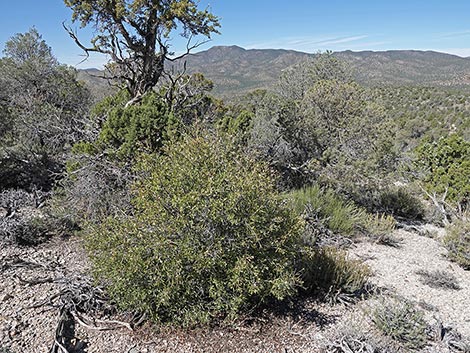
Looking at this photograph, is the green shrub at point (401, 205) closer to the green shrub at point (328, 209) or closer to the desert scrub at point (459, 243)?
the green shrub at point (328, 209)

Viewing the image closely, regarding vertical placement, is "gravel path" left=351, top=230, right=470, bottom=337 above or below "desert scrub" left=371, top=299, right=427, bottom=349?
below

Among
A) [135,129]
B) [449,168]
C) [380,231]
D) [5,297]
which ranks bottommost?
[380,231]

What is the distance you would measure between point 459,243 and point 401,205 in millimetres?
3330

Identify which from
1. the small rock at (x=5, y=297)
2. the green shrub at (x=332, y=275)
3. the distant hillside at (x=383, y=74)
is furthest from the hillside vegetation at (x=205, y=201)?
the distant hillside at (x=383, y=74)

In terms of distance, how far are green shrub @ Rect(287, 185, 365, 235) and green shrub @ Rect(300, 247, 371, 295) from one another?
1.95 meters

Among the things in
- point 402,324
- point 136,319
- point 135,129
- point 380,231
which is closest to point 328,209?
point 380,231

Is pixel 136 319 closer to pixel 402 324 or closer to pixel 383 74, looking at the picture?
pixel 402 324

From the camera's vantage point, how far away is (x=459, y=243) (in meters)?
7.30

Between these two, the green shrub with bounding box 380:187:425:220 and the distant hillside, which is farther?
the distant hillside

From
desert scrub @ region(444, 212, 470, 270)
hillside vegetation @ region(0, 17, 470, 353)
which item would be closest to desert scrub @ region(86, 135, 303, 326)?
hillside vegetation @ region(0, 17, 470, 353)

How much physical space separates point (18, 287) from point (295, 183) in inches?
244

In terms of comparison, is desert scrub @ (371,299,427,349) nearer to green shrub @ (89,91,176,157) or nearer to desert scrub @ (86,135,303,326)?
desert scrub @ (86,135,303,326)

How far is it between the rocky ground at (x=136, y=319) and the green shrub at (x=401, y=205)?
4.25 m

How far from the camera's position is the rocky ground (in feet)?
13.9
